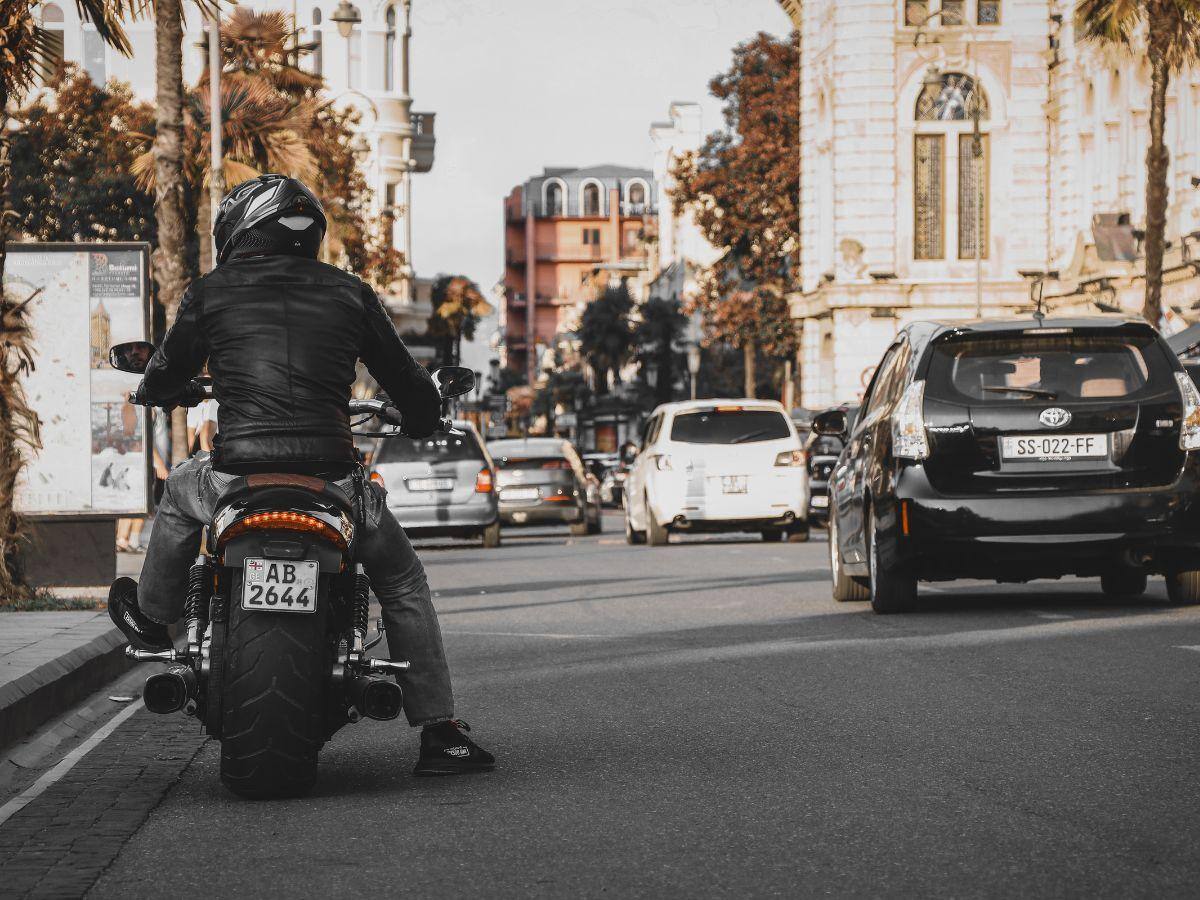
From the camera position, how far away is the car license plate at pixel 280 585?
630 cm

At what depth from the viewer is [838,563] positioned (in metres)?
14.6

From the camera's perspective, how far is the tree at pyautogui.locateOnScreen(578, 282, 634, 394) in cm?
12056

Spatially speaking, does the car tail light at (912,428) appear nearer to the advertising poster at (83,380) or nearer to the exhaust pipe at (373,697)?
the advertising poster at (83,380)

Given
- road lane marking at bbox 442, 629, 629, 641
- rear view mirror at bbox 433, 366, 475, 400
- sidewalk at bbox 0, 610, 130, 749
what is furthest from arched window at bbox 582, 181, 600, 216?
rear view mirror at bbox 433, 366, 475, 400

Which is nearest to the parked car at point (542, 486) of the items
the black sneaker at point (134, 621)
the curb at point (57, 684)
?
the curb at point (57, 684)

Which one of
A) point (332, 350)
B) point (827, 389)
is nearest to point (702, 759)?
point (332, 350)

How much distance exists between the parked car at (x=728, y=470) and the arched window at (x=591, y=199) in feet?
546

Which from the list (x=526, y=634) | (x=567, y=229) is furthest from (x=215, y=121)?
(x=567, y=229)

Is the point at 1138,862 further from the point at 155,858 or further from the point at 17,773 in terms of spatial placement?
the point at 17,773

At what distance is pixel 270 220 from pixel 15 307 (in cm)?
814

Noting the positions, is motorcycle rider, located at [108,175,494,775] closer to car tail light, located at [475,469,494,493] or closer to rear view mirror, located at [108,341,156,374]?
rear view mirror, located at [108,341,156,374]

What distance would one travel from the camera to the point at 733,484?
25.2m

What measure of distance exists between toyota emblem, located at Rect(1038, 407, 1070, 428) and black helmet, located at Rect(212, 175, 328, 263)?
6.70 metres

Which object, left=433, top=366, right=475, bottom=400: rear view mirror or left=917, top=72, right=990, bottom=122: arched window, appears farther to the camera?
left=917, top=72, right=990, bottom=122: arched window
